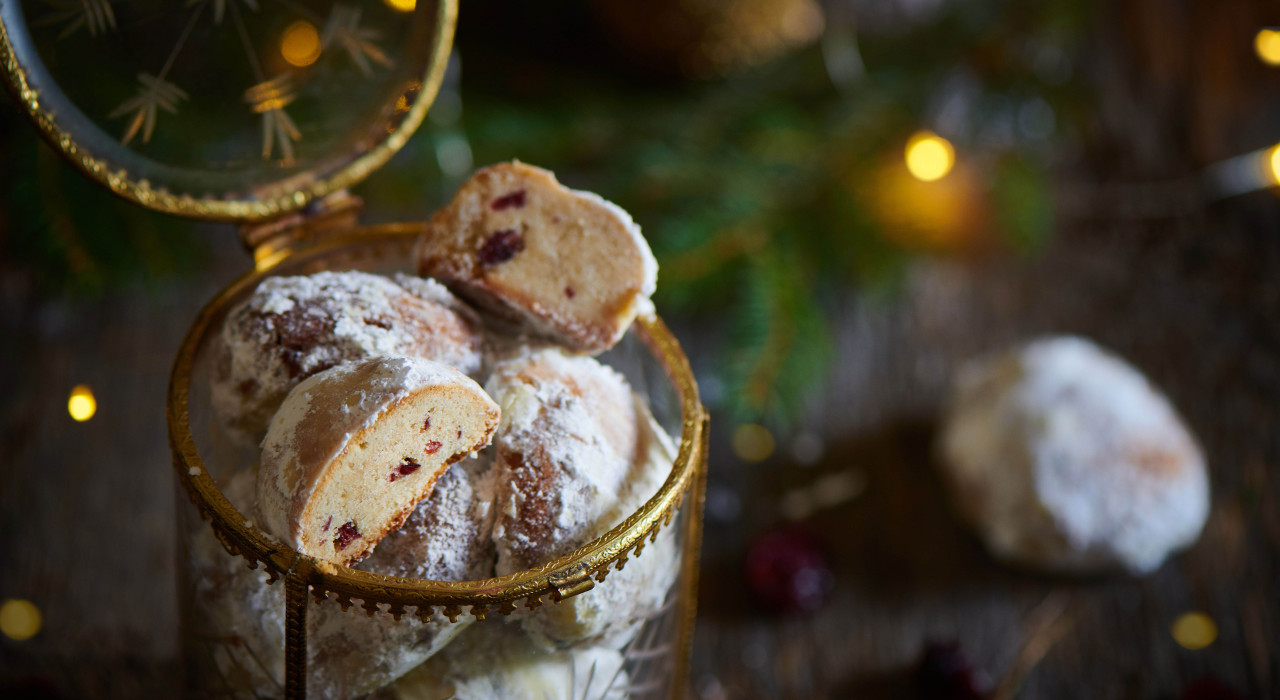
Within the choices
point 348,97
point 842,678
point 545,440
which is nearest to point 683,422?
point 545,440

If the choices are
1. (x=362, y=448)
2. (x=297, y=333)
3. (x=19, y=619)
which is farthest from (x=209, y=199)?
(x=19, y=619)

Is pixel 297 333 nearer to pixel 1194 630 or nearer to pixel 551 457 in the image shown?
pixel 551 457

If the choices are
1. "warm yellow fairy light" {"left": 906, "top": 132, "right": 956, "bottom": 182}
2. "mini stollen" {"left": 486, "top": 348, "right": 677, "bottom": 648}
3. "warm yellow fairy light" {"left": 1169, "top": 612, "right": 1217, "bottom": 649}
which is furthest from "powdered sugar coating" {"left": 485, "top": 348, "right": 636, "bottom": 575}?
"warm yellow fairy light" {"left": 906, "top": 132, "right": 956, "bottom": 182}

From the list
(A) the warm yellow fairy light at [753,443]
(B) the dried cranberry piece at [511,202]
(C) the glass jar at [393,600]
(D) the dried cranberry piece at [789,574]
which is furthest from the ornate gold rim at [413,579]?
(A) the warm yellow fairy light at [753,443]

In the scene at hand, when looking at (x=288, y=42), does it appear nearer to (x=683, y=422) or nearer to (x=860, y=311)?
(x=683, y=422)

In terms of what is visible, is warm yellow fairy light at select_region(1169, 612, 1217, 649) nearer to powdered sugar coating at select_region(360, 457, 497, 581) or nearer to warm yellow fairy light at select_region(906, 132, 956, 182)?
warm yellow fairy light at select_region(906, 132, 956, 182)

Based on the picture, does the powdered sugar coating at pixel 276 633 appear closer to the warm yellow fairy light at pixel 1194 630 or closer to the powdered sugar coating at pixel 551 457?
the powdered sugar coating at pixel 551 457
